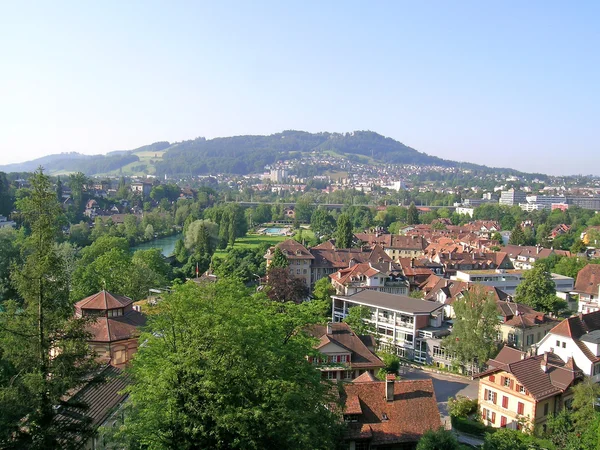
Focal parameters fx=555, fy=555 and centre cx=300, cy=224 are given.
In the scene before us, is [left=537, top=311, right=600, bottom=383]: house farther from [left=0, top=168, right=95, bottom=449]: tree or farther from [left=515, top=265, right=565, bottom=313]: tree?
[left=0, top=168, right=95, bottom=449]: tree

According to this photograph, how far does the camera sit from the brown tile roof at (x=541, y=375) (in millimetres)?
17547

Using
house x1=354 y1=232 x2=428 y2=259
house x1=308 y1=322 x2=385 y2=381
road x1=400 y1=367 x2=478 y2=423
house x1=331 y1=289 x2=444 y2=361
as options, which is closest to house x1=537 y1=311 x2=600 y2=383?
road x1=400 y1=367 x2=478 y2=423

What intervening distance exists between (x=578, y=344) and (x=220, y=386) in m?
16.2

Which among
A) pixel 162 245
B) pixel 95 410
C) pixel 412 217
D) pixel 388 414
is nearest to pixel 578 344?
pixel 388 414

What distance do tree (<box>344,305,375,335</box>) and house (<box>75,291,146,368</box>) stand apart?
983cm

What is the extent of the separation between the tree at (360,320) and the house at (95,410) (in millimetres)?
13240

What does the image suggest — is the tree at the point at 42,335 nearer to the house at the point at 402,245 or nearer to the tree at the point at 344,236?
the tree at the point at 344,236

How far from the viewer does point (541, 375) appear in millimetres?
18219

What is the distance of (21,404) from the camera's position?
855cm

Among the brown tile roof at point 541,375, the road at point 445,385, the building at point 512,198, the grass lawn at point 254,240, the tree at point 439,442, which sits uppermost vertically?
the tree at point 439,442

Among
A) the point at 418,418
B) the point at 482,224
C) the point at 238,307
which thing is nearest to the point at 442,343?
the point at 418,418

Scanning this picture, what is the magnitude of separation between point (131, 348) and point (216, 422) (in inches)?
463

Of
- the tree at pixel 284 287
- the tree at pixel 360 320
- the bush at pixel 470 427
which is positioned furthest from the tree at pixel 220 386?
the tree at pixel 284 287

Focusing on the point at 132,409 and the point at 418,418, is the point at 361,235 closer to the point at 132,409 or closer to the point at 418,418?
the point at 418,418
